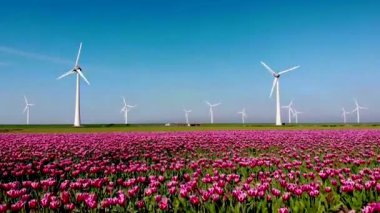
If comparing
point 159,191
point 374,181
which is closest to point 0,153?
point 159,191

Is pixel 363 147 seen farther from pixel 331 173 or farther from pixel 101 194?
pixel 101 194

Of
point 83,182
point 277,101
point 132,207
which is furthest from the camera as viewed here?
point 277,101

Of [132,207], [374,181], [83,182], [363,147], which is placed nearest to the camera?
[132,207]

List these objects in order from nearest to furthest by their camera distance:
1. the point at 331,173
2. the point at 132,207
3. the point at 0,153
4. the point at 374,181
→ the point at 132,207
the point at 374,181
the point at 331,173
the point at 0,153

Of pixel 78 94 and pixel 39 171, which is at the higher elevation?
pixel 78 94

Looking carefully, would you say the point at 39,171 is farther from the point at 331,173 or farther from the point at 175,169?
the point at 331,173

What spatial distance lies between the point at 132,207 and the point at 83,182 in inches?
75.2

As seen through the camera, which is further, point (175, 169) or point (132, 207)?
point (175, 169)

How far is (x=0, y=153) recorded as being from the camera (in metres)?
17.6

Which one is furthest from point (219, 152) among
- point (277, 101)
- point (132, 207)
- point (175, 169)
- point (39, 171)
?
point (277, 101)

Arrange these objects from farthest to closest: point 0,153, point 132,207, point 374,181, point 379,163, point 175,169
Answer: point 0,153, point 379,163, point 175,169, point 374,181, point 132,207

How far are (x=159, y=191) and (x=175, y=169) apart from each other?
295cm

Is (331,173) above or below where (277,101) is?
below

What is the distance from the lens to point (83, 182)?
A: 9.39 metres
